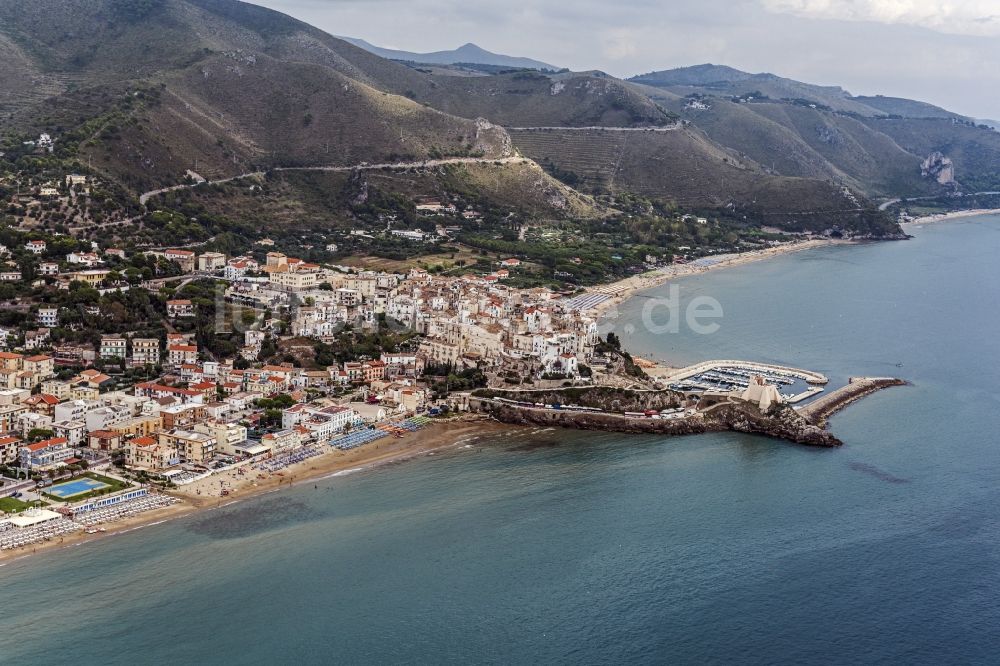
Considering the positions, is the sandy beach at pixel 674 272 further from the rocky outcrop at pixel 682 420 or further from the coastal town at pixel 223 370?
the rocky outcrop at pixel 682 420

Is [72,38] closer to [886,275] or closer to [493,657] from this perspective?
[886,275]

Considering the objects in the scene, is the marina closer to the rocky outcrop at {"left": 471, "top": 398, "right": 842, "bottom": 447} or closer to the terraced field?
the rocky outcrop at {"left": 471, "top": 398, "right": 842, "bottom": 447}

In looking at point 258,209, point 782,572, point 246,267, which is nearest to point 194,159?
point 258,209

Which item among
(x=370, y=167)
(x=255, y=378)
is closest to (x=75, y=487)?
(x=255, y=378)

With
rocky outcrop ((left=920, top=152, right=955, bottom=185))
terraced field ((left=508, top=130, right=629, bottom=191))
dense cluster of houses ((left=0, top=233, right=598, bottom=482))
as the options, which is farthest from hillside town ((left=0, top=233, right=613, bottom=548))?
rocky outcrop ((left=920, top=152, right=955, bottom=185))

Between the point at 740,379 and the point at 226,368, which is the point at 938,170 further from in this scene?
the point at 226,368
